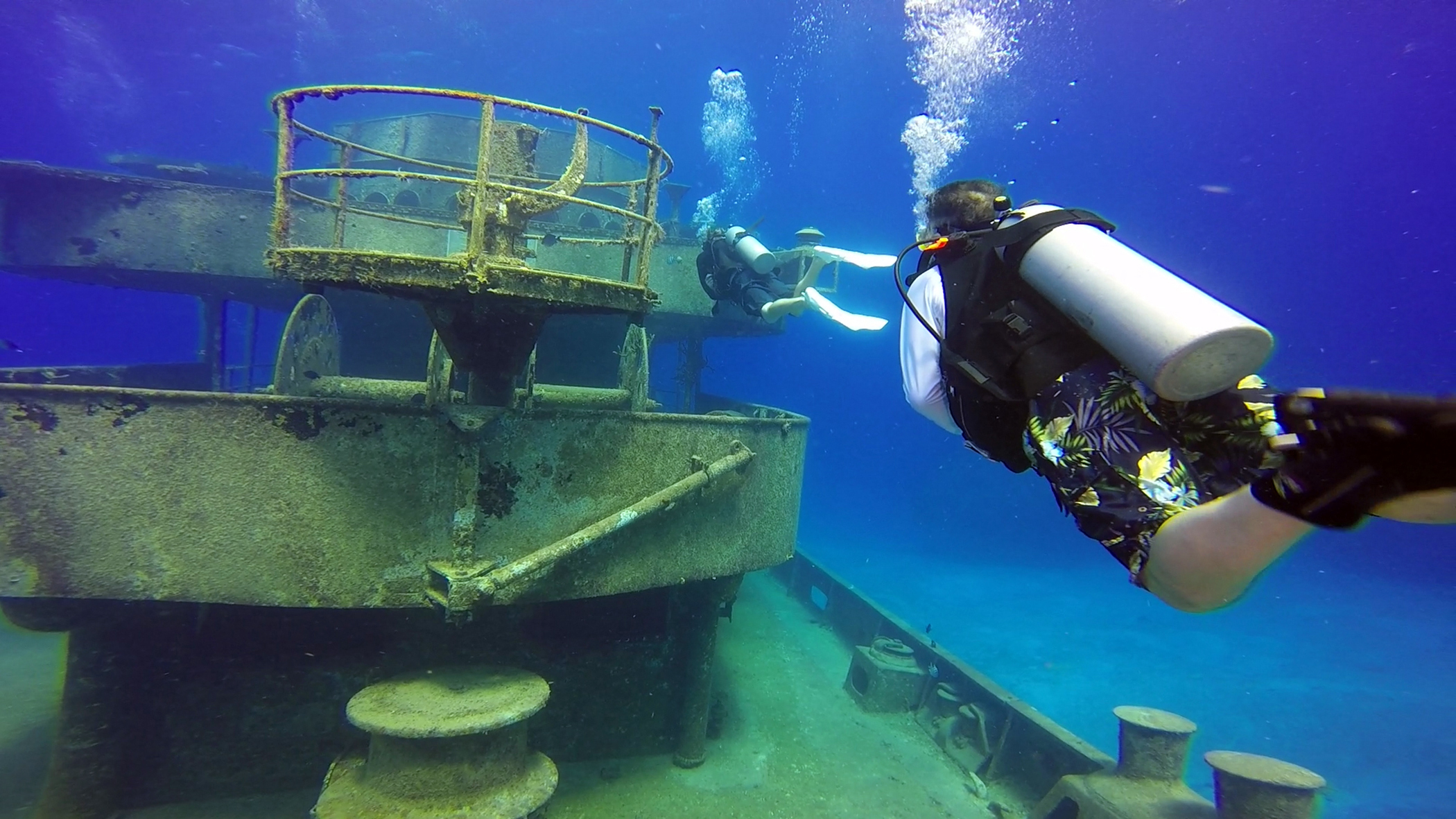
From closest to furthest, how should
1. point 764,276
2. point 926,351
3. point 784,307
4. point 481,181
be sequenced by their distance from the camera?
1. point 926,351
2. point 481,181
3. point 784,307
4. point 764,276

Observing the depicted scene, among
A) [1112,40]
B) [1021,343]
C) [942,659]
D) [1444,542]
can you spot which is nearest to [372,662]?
[1021,343]

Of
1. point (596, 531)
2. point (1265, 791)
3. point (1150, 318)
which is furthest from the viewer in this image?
point (1265, 791)

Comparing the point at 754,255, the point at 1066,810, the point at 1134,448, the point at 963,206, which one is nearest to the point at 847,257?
the point at 754,255

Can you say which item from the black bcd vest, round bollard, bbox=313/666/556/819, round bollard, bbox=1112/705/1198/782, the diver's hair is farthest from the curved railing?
round bollard, bbox=1112/705/1198/782

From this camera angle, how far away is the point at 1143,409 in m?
1.94

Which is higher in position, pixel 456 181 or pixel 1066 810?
pixel 456 181

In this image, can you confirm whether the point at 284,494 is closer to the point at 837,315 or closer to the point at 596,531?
the point at 596,531

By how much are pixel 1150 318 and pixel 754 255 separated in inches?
254

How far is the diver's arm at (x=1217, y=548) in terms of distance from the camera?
4.74 feet

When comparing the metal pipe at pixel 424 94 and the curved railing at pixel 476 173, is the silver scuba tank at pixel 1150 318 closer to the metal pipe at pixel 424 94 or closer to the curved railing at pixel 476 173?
the curved railing at pixel 476 173

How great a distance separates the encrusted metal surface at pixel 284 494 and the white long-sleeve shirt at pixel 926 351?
2506 millimetres

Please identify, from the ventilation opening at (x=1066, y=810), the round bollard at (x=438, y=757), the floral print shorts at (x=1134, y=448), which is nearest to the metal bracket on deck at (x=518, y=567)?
the round bollard at (x=438, y=757)

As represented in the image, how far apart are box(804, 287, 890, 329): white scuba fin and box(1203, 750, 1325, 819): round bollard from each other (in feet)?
16.1

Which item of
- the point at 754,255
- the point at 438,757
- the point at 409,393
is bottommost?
the point at 438,757
